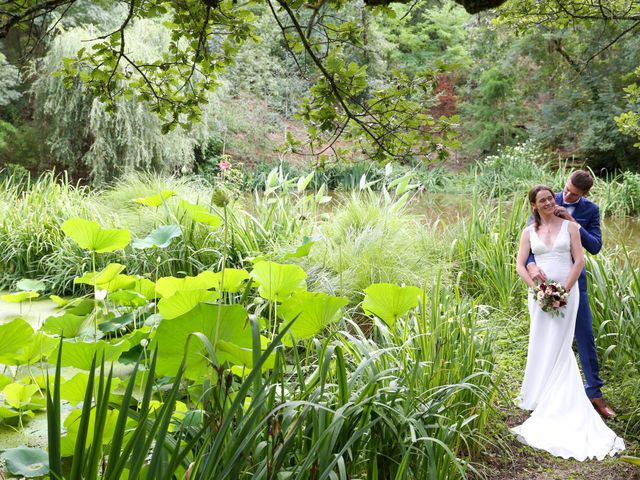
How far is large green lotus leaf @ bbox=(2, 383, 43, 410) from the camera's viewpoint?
8.19 ft

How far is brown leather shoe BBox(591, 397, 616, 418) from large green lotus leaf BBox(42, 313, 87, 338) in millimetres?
3085

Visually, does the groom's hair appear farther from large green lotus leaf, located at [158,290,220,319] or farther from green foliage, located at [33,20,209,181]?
green foliage, located at [33,20,209,181]

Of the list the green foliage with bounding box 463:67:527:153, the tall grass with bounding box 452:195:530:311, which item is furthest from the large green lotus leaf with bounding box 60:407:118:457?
the green foliage with bounding box 463:67:527:153

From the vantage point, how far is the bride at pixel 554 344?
11.8 ft

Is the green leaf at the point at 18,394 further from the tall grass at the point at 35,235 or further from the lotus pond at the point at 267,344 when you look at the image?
the tall grass at the point at 35,235

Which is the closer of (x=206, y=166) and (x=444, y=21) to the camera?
(x=206, y=166)

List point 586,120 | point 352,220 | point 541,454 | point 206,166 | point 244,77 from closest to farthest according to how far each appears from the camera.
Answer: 1. point 541,454
2. point 352,220
3. point 586,120
4. point 206,166
5. point 244,77

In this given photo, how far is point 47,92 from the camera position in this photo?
13703 mm

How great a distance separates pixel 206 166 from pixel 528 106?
34.9 feet

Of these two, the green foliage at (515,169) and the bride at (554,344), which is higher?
the green foliage at (515,169)

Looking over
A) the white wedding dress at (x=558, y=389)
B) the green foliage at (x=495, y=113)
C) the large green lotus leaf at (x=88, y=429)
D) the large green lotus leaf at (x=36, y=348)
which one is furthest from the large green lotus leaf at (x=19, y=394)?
the green foliage at (x=495, y=113)

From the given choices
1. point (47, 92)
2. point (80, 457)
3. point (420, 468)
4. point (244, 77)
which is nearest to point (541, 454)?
point (420, 468)

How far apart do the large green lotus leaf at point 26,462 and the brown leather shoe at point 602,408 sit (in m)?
3.28

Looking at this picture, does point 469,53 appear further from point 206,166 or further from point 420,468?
point 420,468
